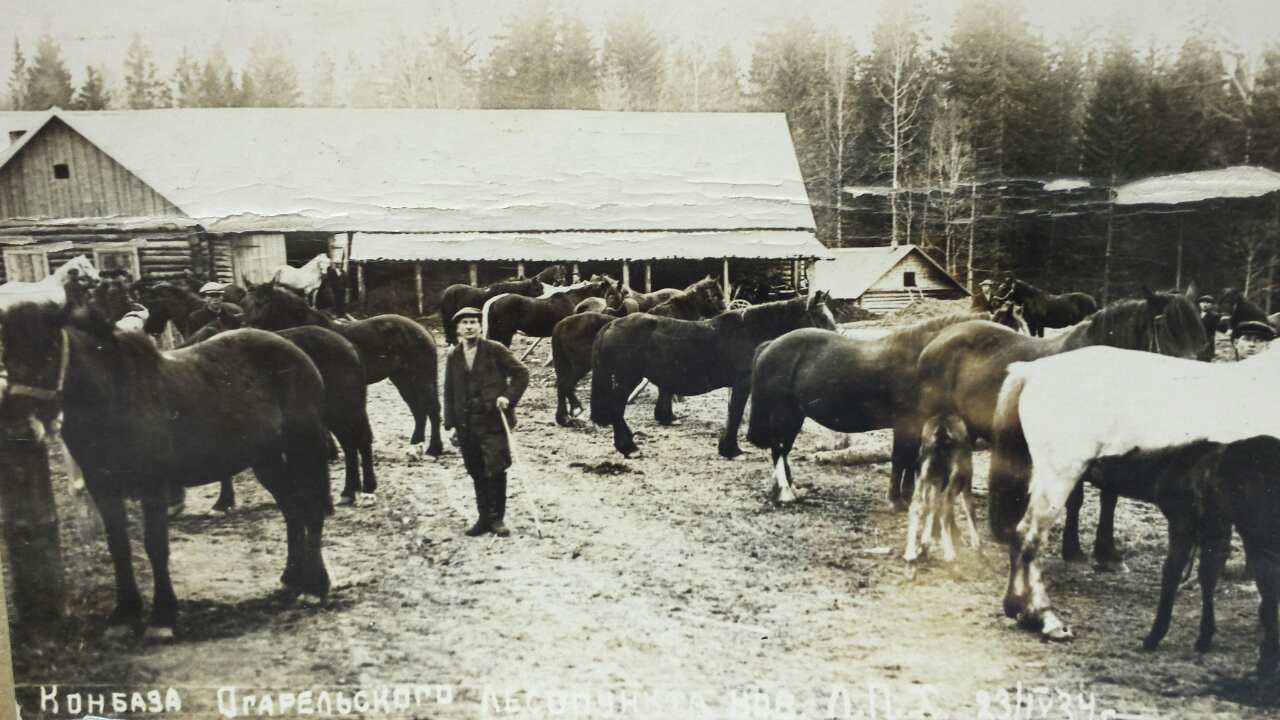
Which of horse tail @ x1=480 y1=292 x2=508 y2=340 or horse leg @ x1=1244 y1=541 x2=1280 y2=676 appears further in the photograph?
horse tail @ x1=480 y1=292 x2=508 y2=340

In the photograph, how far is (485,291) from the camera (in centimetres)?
293

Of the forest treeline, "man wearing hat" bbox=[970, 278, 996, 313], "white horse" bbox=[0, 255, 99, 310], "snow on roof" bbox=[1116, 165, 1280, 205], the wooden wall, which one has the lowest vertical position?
"man wearing hat" bbox=[970, 278, 996, 313]

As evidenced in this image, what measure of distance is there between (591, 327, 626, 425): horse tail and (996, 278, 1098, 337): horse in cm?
151

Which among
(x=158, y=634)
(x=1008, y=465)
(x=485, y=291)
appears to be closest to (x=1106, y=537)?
(x=1008, y=465)

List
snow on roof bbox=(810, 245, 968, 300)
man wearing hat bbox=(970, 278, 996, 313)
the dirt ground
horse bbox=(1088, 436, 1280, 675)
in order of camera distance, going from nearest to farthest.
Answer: horse bbox=(1088, 436, 1280, 675) → the dirt ground → man wearing hat bbox=(970, 278, 996, 313) → snow on roof bbox=(810, 245, 968, 300)

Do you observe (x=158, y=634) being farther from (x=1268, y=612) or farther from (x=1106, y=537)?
(x=1268, y=612)

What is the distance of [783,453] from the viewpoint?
292 cm

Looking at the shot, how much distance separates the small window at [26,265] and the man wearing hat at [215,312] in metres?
0.64

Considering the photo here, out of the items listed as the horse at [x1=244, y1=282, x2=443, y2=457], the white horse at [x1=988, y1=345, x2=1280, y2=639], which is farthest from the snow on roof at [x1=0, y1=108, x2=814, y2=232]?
the white horse at [x1=988, y1=345, x2=1280, y2=639]

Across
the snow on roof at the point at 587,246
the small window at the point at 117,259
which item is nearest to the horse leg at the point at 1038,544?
the snow on roof at the point at 587,246

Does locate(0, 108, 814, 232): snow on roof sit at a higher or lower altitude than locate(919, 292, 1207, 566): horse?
higher

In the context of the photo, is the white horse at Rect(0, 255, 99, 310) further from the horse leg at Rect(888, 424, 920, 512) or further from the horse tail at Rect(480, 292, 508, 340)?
the horse leg at Rect(888, 424, 920, 512)

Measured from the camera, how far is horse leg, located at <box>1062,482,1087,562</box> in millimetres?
2735

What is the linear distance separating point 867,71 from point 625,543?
2031 mm
